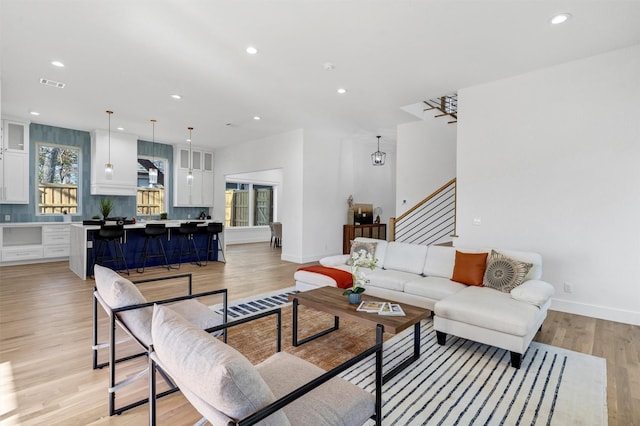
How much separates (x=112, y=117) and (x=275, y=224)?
525cm

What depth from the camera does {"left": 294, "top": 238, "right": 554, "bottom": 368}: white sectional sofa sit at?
106 inches

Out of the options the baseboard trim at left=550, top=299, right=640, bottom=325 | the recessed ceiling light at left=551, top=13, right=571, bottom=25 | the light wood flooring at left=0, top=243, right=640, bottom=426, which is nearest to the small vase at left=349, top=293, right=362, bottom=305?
the light wood flooring at left=0, top=243, right=640, bottom=426

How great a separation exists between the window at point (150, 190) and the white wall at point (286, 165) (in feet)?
7.26

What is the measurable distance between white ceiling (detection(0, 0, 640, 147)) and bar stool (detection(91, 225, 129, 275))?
7.56 ft

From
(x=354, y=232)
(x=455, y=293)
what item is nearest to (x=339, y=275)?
(x=455, y=293)

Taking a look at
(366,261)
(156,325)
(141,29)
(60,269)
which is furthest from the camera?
(60,269)

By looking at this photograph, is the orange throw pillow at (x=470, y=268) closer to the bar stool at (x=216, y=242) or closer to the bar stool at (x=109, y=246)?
the bar stool at (x=216, y=242)

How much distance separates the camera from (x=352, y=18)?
3.19 m

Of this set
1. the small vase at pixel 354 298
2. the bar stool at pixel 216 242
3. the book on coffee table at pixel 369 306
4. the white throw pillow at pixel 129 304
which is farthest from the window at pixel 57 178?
the book on coffee table at pixel 369 306

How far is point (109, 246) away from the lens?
6234 millimetres

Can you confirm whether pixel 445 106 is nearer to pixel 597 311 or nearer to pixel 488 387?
pixel 597 311

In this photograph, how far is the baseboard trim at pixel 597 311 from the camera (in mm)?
3753

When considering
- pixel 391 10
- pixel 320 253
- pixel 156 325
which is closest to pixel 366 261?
pixel 156 325

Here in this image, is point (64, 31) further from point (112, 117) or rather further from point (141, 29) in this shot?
point (112, 117)
